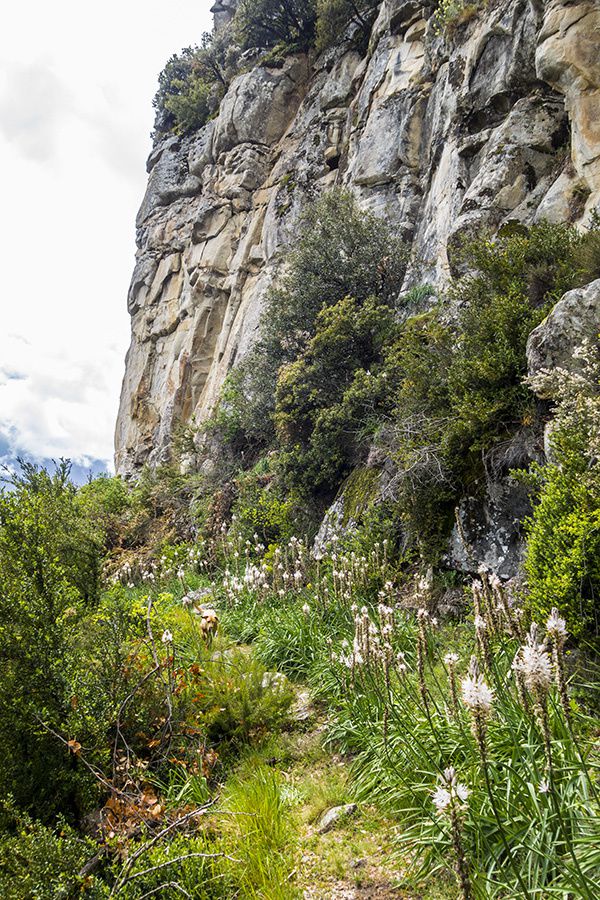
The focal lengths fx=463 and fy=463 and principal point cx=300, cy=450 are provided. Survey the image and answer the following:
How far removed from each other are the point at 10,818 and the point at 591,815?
3385 mm

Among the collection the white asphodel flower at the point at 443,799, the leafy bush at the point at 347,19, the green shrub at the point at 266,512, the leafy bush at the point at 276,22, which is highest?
the leafy bush at the point at 276,22

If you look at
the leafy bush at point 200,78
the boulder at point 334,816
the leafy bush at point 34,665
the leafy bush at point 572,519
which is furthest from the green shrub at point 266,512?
the leafy bush at point 200,78

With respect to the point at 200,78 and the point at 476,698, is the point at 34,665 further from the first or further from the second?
the point at 200,78

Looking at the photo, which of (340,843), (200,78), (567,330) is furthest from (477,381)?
(200,78)

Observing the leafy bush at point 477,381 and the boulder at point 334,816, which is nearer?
the boulder at point 334,816

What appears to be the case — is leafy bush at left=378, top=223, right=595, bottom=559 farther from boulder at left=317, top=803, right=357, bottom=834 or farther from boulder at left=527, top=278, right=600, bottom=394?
boulder at left=317, top=803, right=357, bottom=834

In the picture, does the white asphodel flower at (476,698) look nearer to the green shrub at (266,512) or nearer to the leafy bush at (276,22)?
the green shrub at (266,512)

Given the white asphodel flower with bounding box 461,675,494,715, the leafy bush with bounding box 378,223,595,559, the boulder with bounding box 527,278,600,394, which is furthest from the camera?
the leafy bush with bounding box 378,223,595,559

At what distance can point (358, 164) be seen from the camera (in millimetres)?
16281

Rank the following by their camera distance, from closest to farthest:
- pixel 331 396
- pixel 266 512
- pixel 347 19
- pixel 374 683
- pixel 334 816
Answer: pixel 334 816 → pixel 374 683 → pixel 266 512 → pixel 331 396 → pixel 347 19

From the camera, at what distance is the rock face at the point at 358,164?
8664 mm

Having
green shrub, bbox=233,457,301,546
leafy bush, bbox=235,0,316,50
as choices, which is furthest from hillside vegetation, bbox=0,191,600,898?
leafy bush, bbox=235,0,316,50

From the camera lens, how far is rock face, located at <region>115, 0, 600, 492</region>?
8.66m

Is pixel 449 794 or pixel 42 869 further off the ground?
pixel 449 794
